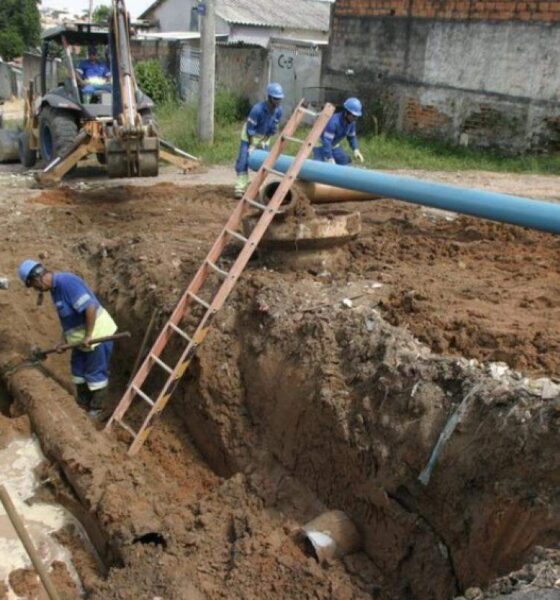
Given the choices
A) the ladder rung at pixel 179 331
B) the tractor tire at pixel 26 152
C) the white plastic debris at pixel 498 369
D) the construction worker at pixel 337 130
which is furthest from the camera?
the tractor tire at pixel 26 152

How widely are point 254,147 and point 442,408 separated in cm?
688

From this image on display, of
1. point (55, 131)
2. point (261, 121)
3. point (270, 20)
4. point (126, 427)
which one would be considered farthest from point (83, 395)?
point (270, 20)

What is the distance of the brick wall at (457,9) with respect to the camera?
13344 mm

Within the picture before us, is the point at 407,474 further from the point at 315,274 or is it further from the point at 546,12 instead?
the point at 546,12

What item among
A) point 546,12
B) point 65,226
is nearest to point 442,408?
point 65,226

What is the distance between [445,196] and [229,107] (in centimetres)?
1429

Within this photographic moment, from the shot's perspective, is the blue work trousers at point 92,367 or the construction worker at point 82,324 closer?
the construction worker at point 82,324

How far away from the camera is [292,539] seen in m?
5.05

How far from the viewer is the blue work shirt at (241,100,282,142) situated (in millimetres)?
10281

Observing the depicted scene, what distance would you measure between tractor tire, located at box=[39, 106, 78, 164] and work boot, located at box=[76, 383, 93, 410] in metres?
5.35

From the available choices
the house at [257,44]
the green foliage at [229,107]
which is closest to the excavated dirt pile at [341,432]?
the house at [257,44]

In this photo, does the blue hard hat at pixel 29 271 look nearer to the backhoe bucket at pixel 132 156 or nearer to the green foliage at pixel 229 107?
the backhoe bucket at pixel 132 156

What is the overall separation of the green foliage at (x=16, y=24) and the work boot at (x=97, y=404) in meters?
35.3

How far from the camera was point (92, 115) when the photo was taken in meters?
12.2
